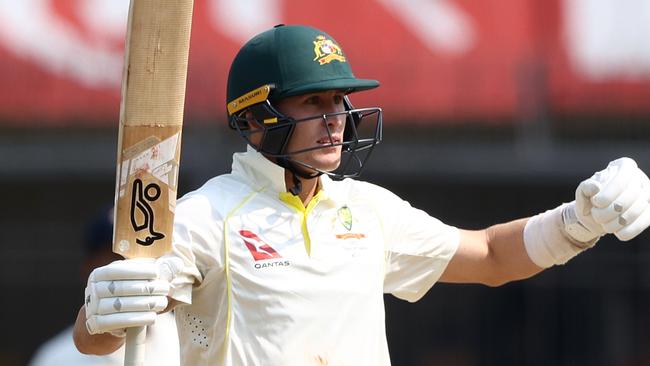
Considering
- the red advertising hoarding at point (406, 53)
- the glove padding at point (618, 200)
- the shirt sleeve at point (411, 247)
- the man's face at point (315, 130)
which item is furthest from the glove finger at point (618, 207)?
the red advertising hoarding at point (406, 53)

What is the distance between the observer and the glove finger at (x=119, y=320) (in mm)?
2961

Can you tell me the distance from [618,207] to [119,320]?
1205 millimetres

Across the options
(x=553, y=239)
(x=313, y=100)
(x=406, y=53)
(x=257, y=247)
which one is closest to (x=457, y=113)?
(x=406, y=53)

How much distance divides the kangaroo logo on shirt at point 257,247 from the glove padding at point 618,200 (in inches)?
29.9

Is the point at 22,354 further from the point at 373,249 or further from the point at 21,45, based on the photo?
Result: the point at 373,249

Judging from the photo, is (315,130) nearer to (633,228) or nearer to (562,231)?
(562,231)

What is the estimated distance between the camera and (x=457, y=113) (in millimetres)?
7746

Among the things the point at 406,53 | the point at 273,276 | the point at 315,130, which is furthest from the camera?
the point at 406,53

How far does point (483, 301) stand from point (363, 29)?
1.79m

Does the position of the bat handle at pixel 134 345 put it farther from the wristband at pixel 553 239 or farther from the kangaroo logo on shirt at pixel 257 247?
the wristband at pixel 553 239

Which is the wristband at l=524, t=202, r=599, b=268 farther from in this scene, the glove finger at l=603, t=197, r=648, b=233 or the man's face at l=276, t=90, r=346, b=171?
the man's face at l=276, t=90, r=346, b=171

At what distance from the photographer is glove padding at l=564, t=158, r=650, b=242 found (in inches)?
127

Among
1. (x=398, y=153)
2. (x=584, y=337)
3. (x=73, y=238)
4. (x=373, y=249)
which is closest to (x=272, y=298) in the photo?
(x=373, y=249)

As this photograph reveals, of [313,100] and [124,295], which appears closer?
[124,295]
